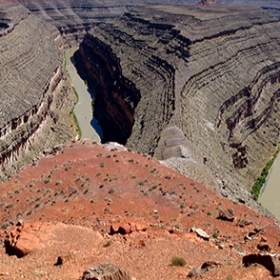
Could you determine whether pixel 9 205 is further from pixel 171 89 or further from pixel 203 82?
pixel 203 82

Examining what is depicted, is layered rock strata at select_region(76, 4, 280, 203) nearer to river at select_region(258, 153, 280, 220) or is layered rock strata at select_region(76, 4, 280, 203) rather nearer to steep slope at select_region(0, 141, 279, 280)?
river at select_region(258, 153, 280, 220)

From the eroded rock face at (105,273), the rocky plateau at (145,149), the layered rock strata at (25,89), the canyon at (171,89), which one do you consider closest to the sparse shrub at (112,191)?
the rocky plateau at (145,149)

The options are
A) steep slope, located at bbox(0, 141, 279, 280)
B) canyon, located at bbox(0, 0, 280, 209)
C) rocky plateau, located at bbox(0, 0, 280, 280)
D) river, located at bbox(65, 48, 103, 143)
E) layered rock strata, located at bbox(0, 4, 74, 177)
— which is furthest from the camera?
river, located at bbox(65, 48, 103, 143)

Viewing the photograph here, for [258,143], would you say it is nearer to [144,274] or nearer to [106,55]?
[106,55]

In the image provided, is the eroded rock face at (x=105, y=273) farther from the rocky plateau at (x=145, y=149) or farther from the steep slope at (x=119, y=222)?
the steep slope at (x=119, y=222)

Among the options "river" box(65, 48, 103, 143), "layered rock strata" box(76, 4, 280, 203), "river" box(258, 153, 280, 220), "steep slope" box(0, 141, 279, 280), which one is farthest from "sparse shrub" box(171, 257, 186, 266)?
"river" box(65, 48, 103, 143)
